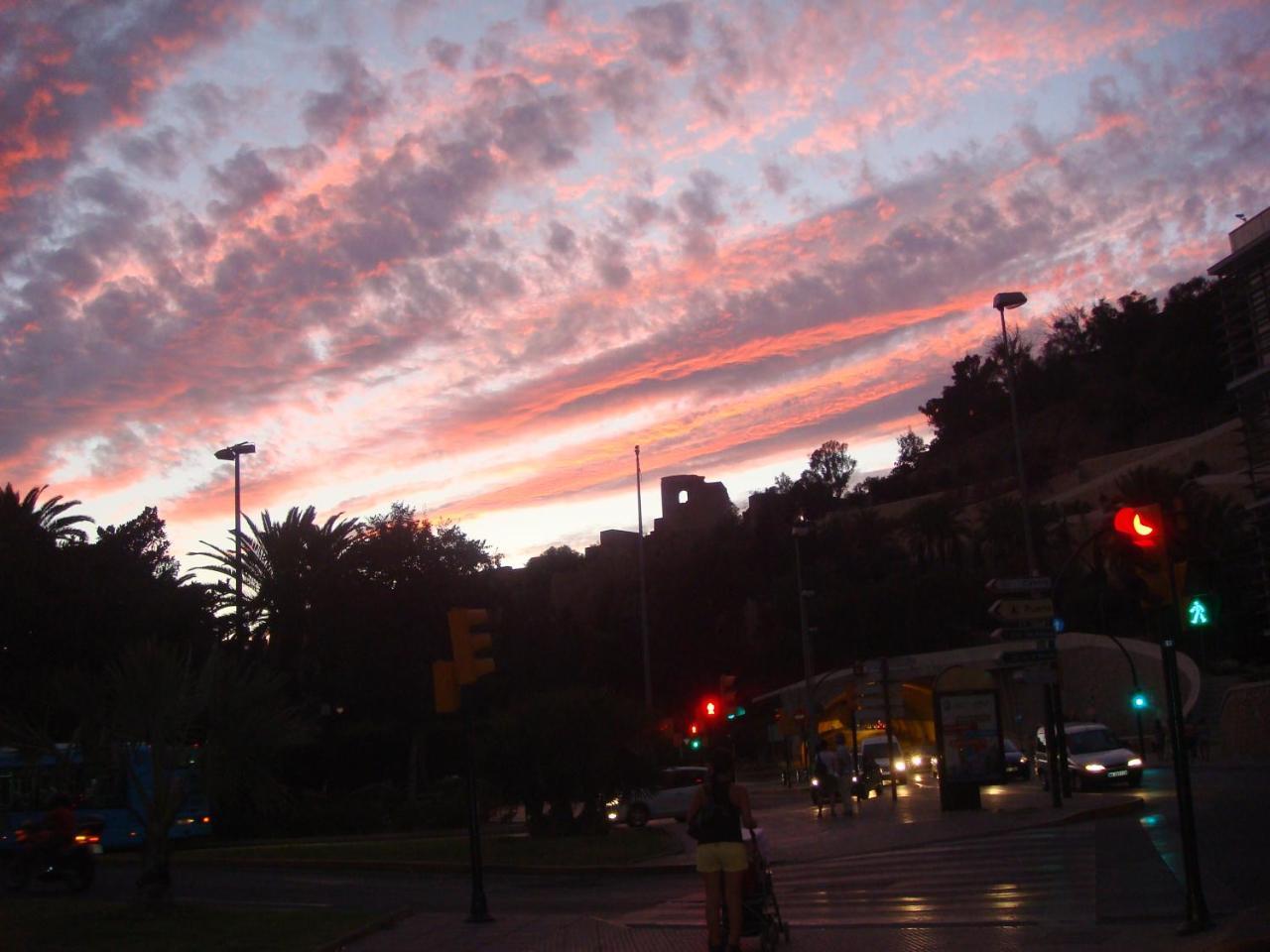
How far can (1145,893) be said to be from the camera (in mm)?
13742

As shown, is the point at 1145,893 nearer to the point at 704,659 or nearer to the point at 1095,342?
the point at 704,659

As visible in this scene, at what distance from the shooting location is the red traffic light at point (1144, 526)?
12.1m

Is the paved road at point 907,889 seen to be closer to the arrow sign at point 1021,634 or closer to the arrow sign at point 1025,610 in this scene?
the arrow sign at point 1021,634

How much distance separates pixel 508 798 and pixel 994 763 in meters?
10.7

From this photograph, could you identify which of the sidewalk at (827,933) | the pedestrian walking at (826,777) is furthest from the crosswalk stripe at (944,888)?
the pedestrian walking at (826,777)

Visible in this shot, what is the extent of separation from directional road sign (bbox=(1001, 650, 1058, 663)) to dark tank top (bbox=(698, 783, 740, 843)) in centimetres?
1708

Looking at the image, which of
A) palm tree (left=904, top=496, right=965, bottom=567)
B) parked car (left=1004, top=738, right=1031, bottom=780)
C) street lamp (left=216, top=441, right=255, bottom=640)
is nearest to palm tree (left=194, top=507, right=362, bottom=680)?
street lamp (left=216, top=441, right=255, bottom=640)

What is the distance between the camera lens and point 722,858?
35.6 ft

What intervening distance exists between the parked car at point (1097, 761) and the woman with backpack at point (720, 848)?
914 inches

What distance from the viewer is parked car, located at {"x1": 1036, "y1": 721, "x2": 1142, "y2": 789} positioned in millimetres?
32469

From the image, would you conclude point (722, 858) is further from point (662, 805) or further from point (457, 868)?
point (662, 805)

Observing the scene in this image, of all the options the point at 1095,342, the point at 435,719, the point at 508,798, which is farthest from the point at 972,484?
the point at 508,798

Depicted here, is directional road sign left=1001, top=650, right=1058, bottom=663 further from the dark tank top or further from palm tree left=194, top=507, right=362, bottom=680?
palm tree left=194, top=507, right=362, bottom=680

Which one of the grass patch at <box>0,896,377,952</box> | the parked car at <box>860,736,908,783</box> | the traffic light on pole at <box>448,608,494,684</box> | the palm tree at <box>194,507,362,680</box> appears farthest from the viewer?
the palm tree at <box>194,507,362,680</box>
